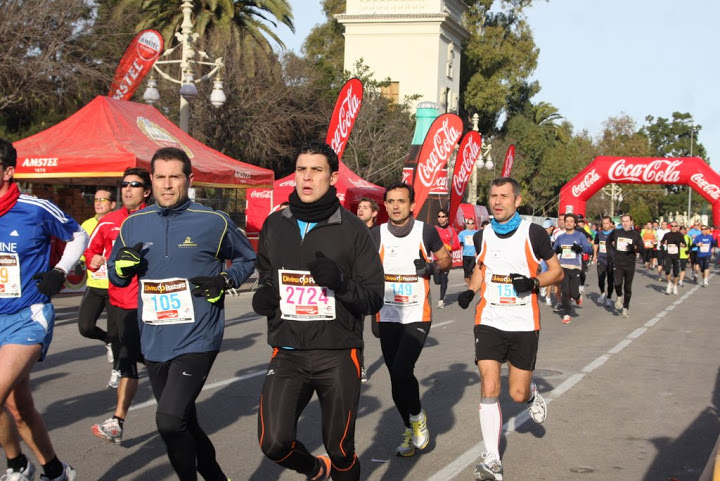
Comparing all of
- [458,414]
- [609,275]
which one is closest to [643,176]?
[609,275]

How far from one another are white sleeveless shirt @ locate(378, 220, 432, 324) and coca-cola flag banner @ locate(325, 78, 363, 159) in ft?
41.0

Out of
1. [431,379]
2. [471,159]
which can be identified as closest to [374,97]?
[471,159]

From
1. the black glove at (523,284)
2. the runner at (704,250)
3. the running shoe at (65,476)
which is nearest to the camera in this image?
the running shoe at (65,476)

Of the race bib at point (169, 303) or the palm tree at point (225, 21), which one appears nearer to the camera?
the race bib at point (169, 303)

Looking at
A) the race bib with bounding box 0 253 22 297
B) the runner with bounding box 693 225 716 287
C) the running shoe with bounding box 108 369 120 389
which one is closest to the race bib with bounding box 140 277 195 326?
the race bib with bounding box 0 253 22 297

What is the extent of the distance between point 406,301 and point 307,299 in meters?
2.41

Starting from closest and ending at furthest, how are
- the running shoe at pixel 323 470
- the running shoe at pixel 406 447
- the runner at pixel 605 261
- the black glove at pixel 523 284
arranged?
the running shoe at pixel 323 470, the black glove at pixel 523 284, the running shoe at pixel 406 447, the runner at pixel 605 261

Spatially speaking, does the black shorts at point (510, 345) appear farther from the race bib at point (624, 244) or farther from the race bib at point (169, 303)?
the race bib at point (624, 244)

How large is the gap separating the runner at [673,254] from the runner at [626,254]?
7.20 metres

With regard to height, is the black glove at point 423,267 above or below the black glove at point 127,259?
below

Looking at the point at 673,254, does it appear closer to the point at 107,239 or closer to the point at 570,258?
the point at 570,258

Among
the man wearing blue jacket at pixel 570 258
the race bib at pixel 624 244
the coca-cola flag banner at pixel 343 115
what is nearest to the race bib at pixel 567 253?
the man wearing blue jacket at pixel 570 258

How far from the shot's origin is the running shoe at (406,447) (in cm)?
612

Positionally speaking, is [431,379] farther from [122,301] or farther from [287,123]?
[287,123]
